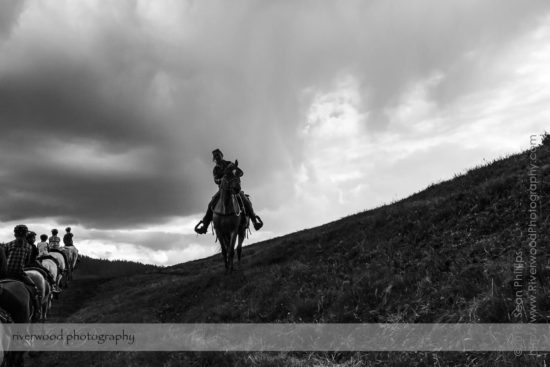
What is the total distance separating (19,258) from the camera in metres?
13.1

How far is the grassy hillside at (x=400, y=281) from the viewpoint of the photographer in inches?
261

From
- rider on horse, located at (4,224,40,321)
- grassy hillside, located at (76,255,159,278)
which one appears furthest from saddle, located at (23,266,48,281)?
grassy hillside, located at (76,255,159,278)

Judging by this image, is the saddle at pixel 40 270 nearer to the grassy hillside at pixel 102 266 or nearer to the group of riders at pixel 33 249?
the group of riders at pixel 33 249

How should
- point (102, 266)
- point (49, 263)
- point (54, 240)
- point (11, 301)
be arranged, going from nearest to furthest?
1. point (11, 301)
2. point (49, 263)
3. point (54, 240)
4. point (102, 266)

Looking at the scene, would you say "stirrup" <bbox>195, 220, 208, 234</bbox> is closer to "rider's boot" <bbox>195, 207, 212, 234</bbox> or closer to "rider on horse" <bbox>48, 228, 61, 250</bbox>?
"rider's boot" <bbox>195, 207, 212, 234</bbox>

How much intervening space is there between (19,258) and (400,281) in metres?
11.9

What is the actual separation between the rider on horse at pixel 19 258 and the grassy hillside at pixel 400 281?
2.27 metres

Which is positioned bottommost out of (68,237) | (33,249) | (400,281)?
(400,281)

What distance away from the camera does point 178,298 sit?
16.9 meters

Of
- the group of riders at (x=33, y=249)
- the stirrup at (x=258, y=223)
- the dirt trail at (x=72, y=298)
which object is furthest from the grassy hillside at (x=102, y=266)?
the stirrup at (x=258, y=223)

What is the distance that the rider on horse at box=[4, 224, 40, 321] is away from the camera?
12555 millimetres

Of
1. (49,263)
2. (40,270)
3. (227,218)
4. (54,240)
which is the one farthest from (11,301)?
(54,240)

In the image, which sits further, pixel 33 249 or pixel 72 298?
pixel 72 298

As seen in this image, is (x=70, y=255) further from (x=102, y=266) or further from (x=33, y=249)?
(x=102, y=266)
